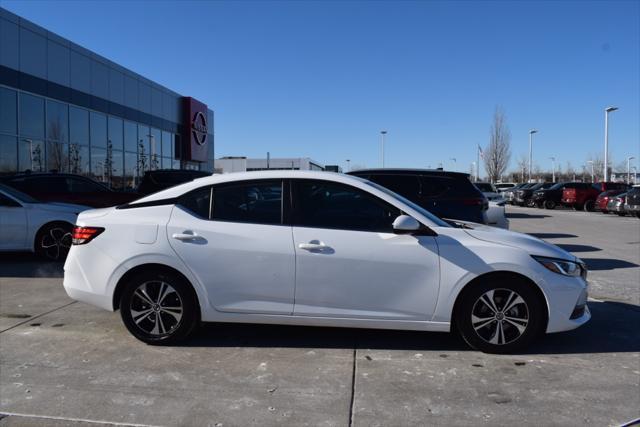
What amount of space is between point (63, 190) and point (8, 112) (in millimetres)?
8271

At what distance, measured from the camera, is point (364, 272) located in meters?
4.39

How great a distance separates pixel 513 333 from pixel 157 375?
2.97 metres

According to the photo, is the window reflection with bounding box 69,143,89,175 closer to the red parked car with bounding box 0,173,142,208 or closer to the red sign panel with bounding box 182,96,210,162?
the red parked car with bounding box 0,173,142,208

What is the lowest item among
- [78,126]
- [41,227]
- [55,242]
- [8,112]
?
[55,242]

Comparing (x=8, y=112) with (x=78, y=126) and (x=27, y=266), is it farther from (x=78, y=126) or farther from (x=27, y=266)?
(x=27, y=266)

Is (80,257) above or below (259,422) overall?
above

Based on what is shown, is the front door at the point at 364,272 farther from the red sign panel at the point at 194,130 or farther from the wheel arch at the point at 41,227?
the red sign panel at the point at 194,130

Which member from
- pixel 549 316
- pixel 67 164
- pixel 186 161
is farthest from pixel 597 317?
pixel 186 161

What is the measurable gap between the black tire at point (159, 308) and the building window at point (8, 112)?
1502 cm

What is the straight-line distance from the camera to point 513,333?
4465 millimetres

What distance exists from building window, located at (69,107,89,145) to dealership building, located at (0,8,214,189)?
4cm

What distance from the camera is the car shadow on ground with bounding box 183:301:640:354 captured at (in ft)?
15.5

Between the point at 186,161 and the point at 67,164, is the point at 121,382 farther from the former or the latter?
the point at 186,161

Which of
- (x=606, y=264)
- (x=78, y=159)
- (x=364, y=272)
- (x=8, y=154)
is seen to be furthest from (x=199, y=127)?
(x=364, y=272)
